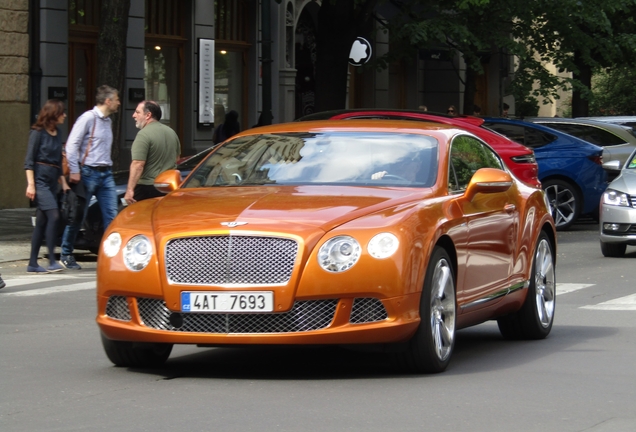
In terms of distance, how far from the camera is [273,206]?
7844 mm

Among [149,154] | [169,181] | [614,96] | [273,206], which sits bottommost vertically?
[273,206]

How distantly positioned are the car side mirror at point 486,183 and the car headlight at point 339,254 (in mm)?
1443

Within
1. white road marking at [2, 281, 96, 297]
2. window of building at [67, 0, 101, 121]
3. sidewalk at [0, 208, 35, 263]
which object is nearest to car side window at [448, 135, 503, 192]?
white road marking at [2, 281, 96, 297]

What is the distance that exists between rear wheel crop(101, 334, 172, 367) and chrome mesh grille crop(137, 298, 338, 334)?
527 mm

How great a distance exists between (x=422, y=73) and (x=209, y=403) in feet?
118

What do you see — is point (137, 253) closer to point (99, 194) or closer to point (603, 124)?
point (99, 194)

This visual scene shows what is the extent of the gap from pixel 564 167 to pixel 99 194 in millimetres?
9306

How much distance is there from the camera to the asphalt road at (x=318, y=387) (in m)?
6.48

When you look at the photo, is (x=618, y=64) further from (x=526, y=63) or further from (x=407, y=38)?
(x=407, y=38)

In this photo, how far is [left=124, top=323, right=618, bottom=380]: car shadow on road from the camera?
7984 millimetres

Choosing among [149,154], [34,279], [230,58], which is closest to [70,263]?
[34,279]

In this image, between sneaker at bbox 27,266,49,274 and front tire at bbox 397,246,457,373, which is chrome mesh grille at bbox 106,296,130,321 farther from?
sneaker at bbox 27,266,49,274

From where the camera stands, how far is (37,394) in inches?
289

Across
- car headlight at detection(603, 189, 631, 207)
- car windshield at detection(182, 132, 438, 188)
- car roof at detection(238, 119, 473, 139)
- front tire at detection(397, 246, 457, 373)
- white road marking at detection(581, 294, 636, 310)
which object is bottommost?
white road marking at detection(581, 294, 636, 310)
